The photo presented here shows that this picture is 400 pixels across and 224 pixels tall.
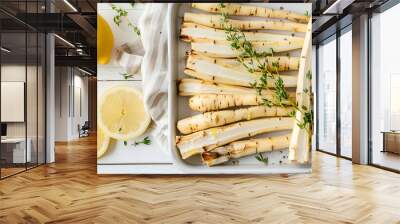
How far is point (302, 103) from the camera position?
17.5ft

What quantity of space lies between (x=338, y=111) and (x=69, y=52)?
9240mm

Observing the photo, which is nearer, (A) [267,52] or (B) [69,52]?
(A) [267,52]

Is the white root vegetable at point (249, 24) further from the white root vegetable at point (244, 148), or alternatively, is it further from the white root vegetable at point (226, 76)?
the white root vegetable at point (244, 148)

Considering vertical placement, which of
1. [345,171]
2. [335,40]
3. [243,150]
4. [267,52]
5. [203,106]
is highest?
[335,40]

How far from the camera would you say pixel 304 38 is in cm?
540

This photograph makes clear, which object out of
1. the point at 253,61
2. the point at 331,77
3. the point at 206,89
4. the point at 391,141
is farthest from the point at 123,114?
the point at 331,77

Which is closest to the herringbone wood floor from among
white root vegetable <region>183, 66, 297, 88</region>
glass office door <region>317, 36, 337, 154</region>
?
white root vegetable <region>183, 66, 297, 88</region>

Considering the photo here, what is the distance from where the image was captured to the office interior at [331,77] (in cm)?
636

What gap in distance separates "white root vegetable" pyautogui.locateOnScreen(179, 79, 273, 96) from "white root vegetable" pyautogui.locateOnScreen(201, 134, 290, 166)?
2.20ft

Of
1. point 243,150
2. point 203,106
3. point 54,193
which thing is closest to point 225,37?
point 203,106

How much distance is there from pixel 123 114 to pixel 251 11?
2.34 m

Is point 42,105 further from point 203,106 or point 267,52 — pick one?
point 267,52

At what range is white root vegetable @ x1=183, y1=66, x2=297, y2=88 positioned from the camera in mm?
5340

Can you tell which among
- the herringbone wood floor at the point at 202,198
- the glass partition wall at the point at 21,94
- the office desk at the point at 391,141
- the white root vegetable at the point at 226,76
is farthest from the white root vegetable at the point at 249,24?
the glass partition wall at the point at 21,94
